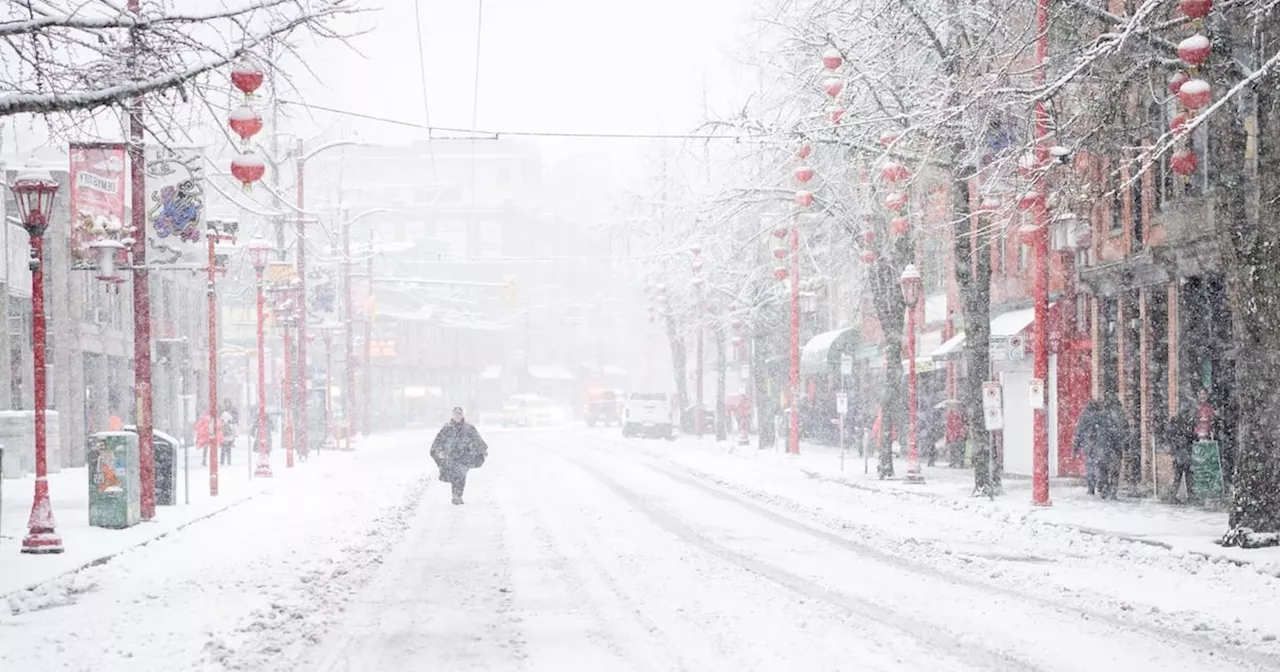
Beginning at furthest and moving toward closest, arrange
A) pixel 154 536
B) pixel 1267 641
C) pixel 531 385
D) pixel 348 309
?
pixel 531 385 → pixel 348 309 → pixel 154 536 → pixel 1267 641

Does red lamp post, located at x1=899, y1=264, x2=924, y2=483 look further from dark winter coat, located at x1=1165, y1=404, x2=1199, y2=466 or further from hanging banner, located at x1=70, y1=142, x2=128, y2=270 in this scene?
hanging banner, located at x1=70, y1=142, x2=128, y2=270

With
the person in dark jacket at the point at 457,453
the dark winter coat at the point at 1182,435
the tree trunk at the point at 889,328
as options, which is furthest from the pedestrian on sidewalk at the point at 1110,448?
the person in dark jacket at the point at 457,453

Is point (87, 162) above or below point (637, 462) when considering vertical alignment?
above

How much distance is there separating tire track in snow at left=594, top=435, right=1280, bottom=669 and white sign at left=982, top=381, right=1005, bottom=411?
150 inches

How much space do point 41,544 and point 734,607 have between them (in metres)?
9.05

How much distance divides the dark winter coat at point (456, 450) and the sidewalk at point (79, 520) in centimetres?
358

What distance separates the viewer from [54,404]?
1549 inches

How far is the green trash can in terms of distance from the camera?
786 inches

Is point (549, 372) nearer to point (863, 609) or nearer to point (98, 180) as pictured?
point (98, 180)

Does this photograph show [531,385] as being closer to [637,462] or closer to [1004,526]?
[637,462]

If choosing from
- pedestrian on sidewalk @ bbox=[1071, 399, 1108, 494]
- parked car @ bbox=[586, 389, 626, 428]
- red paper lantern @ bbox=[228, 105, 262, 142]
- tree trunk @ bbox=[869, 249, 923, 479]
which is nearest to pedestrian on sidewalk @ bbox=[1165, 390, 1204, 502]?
pedestrian on sidewalk @ bbox=[1071, 399, 1108, 494]

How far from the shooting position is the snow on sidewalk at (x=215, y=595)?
10336mm

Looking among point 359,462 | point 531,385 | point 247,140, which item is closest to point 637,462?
point 359,462

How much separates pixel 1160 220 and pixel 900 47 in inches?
210
